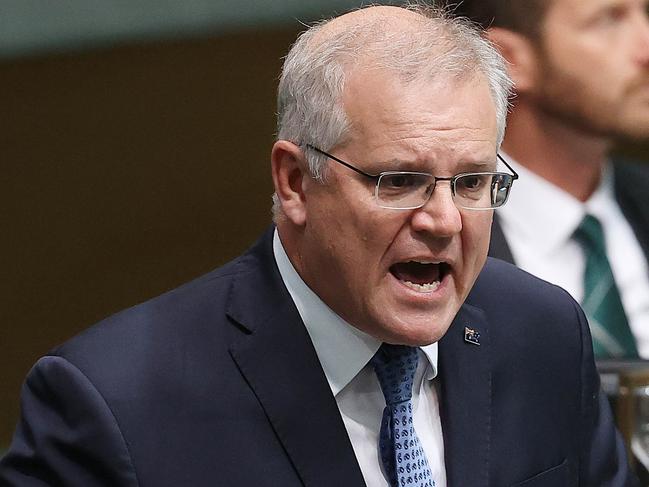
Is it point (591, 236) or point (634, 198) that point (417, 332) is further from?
point (634, 198)

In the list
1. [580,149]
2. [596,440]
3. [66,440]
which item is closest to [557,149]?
[580,149]

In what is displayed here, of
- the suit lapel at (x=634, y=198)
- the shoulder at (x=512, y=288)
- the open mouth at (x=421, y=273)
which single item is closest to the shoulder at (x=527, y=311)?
the shoulder at (x=512, y=288)

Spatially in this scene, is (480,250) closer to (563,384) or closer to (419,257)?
(419,257)

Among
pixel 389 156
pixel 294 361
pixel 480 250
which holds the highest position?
pixel 389 156

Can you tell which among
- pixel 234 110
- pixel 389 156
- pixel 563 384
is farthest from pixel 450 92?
pixel 234 110

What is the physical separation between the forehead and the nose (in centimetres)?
6

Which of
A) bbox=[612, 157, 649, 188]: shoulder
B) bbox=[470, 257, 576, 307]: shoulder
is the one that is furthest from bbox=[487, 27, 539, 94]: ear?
bbox=[470, 257, 576, 307]: shoulder

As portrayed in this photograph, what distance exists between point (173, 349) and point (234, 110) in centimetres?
156

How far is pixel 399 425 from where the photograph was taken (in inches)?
82.2

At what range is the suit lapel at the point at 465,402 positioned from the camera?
84.4 inches

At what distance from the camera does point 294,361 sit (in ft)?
6.79

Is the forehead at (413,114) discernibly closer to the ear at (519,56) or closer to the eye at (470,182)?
the eye at (470,182)

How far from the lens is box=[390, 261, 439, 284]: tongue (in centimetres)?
198

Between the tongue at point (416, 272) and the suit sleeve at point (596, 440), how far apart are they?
0.50 metres
